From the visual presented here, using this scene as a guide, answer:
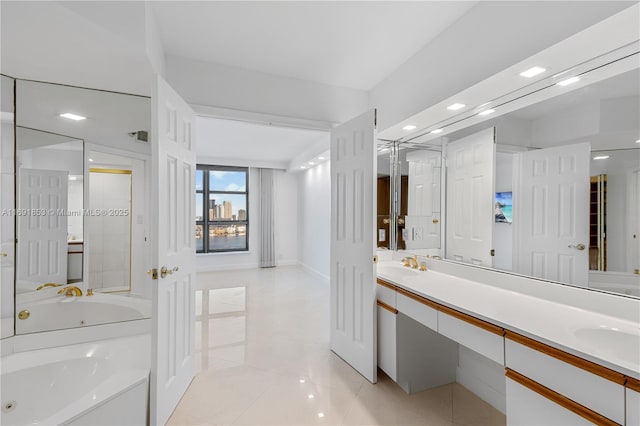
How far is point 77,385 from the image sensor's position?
185 cm

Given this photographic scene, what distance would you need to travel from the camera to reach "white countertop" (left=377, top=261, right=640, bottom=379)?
1.04m

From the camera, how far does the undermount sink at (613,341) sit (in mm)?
1154

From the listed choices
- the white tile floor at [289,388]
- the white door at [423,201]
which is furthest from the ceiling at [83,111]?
the white door at [423,201]

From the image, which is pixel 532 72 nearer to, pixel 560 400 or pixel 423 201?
pixel 423 201

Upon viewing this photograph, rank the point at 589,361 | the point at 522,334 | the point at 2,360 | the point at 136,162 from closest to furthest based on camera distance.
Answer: the point at 589,361, the point at 522,334, the point at 2,360, the point at 136,162

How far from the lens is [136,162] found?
2.26m

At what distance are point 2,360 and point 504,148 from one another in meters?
3.55

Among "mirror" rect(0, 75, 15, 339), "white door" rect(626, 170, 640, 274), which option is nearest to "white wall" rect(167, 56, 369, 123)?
"mirror" rect(0, 75, 15, 339)

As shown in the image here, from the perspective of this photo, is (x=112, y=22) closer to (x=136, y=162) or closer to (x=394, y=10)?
(x=136, y=162)

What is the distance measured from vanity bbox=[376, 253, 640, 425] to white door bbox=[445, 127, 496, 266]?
21cm

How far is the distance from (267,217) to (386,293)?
5247mm

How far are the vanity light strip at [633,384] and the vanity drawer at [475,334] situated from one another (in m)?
0.43

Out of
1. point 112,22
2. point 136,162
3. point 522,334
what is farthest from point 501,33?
point 136,162

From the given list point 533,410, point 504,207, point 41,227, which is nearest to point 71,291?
point 41,227
